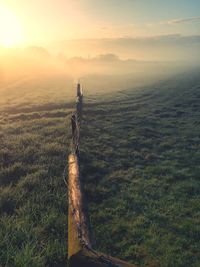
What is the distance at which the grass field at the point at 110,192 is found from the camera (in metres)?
8.04

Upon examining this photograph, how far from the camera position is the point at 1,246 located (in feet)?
25.7

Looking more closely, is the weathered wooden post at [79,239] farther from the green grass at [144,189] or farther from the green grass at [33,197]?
the green grass at [144,189]

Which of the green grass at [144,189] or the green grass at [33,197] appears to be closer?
the green grass at [33,197]

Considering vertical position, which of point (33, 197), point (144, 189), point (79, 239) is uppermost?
point (79, 239)

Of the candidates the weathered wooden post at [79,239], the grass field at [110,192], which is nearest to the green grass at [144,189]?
the grass field at [110,192]

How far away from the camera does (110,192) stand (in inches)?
451

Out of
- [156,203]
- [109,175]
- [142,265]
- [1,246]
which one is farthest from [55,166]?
[142,265]

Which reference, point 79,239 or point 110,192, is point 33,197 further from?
point 79,239

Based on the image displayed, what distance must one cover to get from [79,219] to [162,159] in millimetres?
8518

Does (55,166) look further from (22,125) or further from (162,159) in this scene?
(22,125)

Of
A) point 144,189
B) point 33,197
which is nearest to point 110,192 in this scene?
point 144,189

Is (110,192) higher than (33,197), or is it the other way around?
(33,197)

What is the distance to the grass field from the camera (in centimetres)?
804

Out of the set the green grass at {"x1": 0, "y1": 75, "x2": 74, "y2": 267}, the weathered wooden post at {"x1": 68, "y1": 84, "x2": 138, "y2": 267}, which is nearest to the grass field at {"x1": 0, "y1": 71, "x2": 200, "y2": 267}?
the green grass at {"x1": 0, "y1": 75, "x2": 74, "y2": 267}
